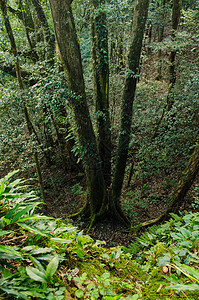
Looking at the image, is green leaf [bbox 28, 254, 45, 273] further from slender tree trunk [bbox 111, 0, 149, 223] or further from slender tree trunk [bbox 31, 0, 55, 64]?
slender tree trunk [bbox 31, 0, 55, 64]

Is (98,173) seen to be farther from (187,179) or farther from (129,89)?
(129,89)

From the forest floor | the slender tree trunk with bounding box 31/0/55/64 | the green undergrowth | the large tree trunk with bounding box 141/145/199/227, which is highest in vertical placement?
the slender tree trunk with bounding box 31/0/55/64

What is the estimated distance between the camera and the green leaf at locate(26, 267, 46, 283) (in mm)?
1007

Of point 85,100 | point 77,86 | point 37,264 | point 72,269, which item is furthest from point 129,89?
point 37,264

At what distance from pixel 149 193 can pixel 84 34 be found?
30.5 feet

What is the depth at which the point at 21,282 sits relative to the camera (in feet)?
3.30

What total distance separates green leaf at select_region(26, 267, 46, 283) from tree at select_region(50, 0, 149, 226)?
3.72m

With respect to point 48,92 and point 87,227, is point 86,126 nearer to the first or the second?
point 48,92

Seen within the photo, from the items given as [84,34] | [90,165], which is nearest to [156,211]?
[90,165]

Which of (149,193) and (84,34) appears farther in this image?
(84,34)

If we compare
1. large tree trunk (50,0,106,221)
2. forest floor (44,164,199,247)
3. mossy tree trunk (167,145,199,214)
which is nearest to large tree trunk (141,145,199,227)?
mossy tree trunk (167,145,199,214)

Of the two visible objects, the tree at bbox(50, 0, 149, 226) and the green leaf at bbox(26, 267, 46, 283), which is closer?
the green leaf at bbox(26, 267, 46, 283)

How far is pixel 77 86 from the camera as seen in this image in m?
4.29

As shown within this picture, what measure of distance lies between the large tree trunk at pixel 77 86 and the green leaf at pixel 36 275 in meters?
3.68
